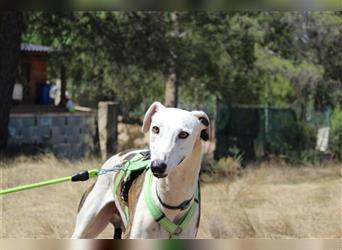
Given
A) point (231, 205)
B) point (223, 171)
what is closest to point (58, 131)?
point (223, 171)

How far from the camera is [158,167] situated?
357cm

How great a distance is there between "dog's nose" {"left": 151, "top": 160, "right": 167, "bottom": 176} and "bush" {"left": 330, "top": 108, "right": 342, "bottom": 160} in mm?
15361

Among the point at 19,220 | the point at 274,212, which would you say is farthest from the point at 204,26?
the point at 19,220

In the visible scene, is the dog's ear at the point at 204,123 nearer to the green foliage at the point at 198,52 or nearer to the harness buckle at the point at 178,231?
the harness buckle at the point at 178,231

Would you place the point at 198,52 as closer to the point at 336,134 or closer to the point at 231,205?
the point at 336,134

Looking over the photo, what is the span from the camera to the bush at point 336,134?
60.8 feet

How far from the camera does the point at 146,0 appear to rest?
9.47 feet

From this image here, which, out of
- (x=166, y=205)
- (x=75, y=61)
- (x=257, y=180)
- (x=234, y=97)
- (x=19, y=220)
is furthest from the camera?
(x=234, y=97)

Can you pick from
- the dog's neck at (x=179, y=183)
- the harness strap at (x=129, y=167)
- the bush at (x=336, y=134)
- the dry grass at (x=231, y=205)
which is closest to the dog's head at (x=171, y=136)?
the dog's neck at (x=179, y=183)

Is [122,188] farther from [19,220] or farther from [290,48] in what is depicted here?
[290,48]

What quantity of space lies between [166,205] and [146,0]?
1470 millimetres

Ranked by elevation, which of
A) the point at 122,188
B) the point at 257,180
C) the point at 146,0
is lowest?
the point at 257,180

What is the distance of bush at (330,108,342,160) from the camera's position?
60.8ft

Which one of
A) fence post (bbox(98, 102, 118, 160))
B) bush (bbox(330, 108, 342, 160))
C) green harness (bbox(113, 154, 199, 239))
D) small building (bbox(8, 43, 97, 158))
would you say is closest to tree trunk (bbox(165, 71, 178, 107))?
small building (bbox(8, 43, 97, 158))
